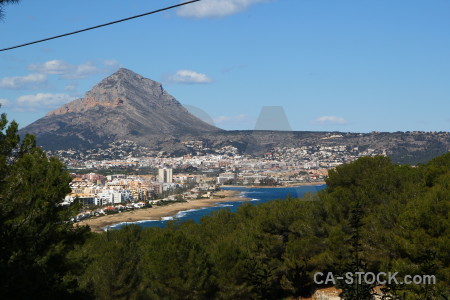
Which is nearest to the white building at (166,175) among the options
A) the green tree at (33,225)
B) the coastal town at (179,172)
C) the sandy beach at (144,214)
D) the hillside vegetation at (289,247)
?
the coastal town at (179,172)

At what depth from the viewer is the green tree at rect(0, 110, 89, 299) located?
23.6 ft

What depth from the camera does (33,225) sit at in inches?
353

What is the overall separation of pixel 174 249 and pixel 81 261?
3.51 meters

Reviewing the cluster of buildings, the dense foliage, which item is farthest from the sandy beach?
the dense foliage

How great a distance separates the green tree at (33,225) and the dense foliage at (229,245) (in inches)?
0.8

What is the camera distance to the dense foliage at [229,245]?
8.23 m

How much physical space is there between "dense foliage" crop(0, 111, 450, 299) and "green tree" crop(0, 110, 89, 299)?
21 millimetres

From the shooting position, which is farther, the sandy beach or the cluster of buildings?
the cluster of buildings

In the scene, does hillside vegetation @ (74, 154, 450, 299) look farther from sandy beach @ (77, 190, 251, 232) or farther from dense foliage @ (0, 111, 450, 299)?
sandy beach @ (77, 190, 251, 232)

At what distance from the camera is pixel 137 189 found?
8675 centimetres

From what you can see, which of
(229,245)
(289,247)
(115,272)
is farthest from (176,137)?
(115,272)

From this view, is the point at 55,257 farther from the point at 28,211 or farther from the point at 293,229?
the point at 293,229

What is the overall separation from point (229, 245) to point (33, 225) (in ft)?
23.2

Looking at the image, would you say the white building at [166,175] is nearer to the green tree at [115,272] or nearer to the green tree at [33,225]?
the green tree at [115,272]
